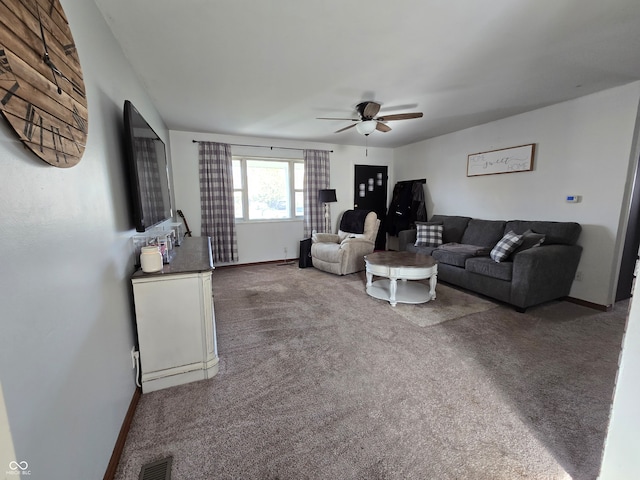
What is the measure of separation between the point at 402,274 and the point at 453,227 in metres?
1.88

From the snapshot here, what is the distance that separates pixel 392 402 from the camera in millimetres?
1605

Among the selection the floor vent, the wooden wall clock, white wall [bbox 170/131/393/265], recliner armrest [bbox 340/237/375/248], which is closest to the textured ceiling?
the wooden wall clock

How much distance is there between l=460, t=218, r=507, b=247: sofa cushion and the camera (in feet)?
12.0

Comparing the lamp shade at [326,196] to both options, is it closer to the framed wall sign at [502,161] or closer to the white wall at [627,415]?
the framed wall sign at [502,161]

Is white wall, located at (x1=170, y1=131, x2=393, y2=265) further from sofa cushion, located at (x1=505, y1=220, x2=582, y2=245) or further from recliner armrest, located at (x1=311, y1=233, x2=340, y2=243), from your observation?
sofa cushion, located at (x1=505, y1=220, x2=582, y2=245)

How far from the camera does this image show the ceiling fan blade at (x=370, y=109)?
2941mm

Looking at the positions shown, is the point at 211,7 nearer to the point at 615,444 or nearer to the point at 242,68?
the point at 242,68

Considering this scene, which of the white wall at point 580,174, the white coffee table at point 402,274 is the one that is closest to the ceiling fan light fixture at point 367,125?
the white coffee table at point 402,274

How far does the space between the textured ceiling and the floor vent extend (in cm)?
240

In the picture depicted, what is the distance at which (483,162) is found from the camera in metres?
4.02

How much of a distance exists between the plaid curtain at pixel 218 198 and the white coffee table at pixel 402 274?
8.34 feet

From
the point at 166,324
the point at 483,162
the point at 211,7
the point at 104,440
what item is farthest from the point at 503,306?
the point at 211,7

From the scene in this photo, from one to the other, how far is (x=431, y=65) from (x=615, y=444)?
248 centimetres

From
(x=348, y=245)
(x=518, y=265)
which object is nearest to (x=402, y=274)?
(x=518, y=265)
